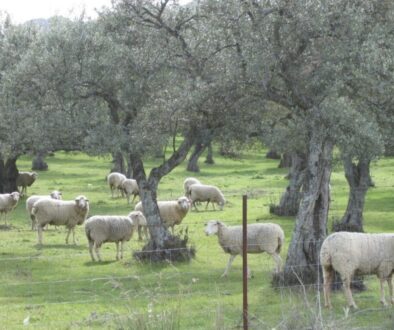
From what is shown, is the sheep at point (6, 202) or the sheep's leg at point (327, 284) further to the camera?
the sheep at point (6, 202)

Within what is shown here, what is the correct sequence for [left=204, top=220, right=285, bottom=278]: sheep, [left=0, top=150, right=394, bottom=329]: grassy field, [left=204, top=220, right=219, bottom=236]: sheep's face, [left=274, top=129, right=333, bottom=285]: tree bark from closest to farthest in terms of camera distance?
[left=0, top=150, right=394, bottom=329]: grassy field, [left=274, top=129, right=333, bottom=285]: tree bark, [left=204, top=220, right=285, bottom=278]: sheep, [left=204, top=220, right=219, bottom=236]: sheep's face

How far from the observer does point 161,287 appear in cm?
1586

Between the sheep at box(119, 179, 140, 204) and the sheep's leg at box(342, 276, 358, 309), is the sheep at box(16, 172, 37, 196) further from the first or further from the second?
the sheep's leg at box(342, 276, 358, 309)

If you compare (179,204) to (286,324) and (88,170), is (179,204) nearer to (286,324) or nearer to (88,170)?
(286,324)

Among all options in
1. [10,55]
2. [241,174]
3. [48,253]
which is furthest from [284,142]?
[241,174]

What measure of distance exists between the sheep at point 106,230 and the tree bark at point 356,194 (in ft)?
25.2

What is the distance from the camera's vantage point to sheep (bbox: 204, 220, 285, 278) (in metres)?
19.7

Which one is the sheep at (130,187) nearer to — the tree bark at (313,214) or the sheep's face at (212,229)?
the sheep's face at (212,229)

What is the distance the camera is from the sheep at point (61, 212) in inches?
1049

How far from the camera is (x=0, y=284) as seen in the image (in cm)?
1866

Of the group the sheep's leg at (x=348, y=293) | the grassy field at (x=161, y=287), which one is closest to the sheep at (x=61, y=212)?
the grassy field at (x=161, y=287)

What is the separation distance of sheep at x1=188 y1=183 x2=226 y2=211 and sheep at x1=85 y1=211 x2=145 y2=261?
1254cm

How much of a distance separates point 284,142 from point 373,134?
18.4ft

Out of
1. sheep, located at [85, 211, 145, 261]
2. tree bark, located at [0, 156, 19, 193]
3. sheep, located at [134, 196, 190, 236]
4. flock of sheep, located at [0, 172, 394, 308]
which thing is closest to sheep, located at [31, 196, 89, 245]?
flock of sheep, located at [0, 172, 394, 308]
